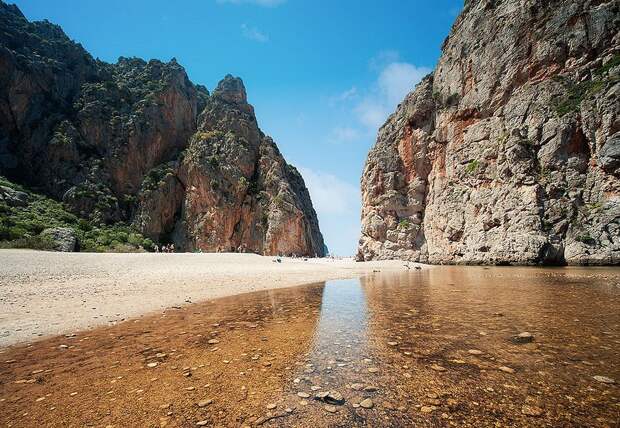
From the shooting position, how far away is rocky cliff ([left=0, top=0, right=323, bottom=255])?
209ft

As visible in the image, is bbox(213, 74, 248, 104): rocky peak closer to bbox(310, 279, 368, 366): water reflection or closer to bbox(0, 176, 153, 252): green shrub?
bbox(0, 176, 153, 252): green shrub

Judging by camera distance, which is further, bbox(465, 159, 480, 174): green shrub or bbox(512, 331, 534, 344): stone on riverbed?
bbox(465, 159, 480, 174): green shrub

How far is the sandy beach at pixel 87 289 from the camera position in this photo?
8.36 metres

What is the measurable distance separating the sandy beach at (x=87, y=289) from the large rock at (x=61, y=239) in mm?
16271

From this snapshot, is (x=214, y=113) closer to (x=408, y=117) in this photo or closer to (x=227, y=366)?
(x=408, y=117)

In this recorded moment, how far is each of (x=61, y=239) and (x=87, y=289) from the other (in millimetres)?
29010

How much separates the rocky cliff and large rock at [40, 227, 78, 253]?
31127mm

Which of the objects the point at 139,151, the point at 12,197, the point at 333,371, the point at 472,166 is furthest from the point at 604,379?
the point at 139,151

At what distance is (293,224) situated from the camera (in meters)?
74.8

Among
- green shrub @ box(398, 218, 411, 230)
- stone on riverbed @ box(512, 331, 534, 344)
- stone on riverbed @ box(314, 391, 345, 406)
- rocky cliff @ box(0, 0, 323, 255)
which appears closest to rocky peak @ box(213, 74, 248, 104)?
rocky cliff @ box(0, 0, 323, 255)

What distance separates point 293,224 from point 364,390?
71.0m

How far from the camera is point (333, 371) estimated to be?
15.4 ft

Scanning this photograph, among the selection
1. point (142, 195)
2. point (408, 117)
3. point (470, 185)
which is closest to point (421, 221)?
point (470, 185)

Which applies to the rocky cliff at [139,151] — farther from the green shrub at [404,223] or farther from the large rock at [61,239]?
the green shrub at [404,223]
